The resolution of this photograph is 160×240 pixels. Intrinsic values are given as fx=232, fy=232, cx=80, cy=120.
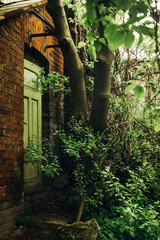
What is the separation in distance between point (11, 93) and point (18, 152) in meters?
0.88

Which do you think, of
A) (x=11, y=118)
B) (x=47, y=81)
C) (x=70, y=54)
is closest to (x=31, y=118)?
(x=47, y=81)

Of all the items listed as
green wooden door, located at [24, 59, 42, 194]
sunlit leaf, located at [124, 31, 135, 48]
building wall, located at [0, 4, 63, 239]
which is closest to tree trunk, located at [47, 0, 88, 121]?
building wall, located at [0, 4, 63, 239]

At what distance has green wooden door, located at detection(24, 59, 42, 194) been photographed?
13.4 feet

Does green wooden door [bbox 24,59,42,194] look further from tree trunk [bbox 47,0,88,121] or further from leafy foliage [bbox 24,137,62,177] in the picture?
tree trunk [bbox 47,0,88,121]

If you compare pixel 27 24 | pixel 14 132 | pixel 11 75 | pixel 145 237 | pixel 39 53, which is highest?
pixel 27 24

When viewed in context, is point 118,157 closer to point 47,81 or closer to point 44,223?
point 44,223

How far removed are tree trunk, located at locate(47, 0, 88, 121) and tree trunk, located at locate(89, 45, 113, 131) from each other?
0.30m

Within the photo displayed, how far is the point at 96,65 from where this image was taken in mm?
4059

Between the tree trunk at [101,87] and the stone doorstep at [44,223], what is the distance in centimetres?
168

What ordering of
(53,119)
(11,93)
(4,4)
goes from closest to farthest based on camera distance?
(11,93), (4,4), (53,119)

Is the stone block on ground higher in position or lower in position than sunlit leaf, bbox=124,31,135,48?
lower

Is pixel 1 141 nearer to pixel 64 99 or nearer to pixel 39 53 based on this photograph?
pixel 39 53

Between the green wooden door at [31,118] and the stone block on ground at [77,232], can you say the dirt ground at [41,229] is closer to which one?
the green wooden door at [31,118]

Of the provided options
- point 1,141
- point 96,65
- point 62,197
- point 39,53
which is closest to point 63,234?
point 1,141
